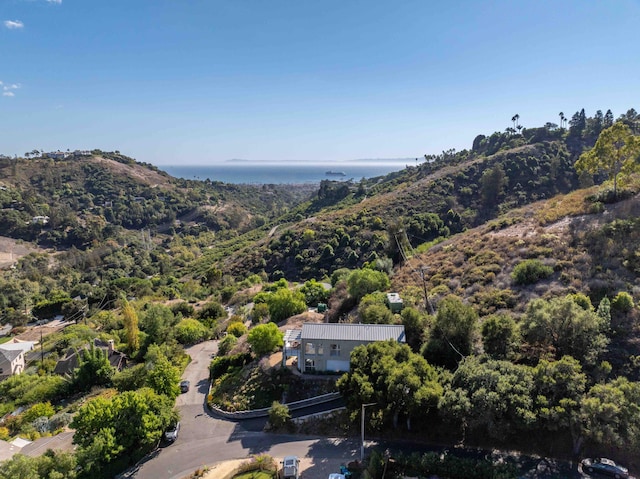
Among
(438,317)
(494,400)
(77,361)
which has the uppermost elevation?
(438,317)

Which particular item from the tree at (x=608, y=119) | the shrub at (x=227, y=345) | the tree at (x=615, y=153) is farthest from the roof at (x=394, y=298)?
the tree at (x=608, y=119)

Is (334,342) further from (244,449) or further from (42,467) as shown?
(42,467)

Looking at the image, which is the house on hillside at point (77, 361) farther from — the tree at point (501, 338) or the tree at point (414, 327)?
the tree at point (501, 338)

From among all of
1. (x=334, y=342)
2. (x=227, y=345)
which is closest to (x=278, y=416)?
(x=334, y=342)

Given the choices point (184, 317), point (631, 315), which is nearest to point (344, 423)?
point (631, 315)

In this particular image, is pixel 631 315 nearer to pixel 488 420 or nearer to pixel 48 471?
pixel 488 420

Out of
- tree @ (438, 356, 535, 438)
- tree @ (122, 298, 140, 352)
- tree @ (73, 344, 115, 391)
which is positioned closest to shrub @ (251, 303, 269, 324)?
tree @ (122, 298, 140, 352)

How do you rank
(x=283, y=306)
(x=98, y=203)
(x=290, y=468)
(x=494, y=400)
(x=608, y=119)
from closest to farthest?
(x=494, y=400) → (x=290, y=468) → (x=283, y=306) → (x=608, y=119) → (x=98, y=203)

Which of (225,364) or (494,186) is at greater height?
(494,186)

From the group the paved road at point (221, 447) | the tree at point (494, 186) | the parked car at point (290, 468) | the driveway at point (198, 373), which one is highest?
the tree at point (494, 186)
